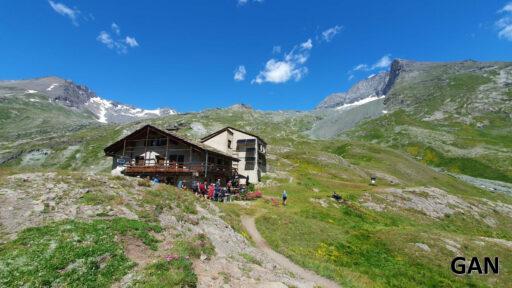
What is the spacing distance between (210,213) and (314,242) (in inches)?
405

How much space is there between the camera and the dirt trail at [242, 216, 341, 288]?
20.8m

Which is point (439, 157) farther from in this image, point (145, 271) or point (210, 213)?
point (145, 271)

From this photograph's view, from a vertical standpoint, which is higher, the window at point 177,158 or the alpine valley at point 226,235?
the window at point 177,158

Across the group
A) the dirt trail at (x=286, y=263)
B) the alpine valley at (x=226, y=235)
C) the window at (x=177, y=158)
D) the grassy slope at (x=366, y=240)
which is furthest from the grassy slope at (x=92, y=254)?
the window at (x=177, y=158)

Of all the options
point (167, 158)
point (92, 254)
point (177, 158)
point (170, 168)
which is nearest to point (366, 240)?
point (92, 254)

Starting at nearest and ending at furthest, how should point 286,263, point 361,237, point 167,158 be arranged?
point 286,263 < point 361,237 < point 167,158

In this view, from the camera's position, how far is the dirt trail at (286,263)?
817 inches

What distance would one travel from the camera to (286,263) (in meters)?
23.4

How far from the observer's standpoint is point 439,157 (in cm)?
14425

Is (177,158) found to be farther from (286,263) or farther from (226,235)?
(286,263)

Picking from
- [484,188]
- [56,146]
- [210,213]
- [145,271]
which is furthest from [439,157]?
[56,146]

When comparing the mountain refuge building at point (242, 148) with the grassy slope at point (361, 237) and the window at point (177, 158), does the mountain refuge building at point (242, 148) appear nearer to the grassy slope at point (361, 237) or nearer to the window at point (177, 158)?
the grassy slope at point (361, 237)

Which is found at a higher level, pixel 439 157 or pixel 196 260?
pixel 439 157

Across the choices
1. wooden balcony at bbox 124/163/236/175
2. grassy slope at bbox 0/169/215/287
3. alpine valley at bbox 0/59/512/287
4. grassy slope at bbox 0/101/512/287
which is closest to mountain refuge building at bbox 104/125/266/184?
wooden balcony at bbox 124/163/236/175
